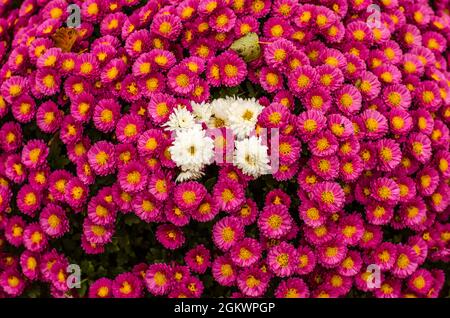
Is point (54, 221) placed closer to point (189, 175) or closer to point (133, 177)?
point (133, 177)

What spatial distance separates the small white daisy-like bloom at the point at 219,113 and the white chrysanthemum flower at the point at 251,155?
4.1 inches

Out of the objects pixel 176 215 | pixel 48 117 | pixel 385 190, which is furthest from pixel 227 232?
pixel 48 117

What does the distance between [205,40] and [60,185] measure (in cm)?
80

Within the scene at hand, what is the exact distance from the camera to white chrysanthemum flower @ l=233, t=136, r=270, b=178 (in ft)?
6.55

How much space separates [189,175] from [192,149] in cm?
10

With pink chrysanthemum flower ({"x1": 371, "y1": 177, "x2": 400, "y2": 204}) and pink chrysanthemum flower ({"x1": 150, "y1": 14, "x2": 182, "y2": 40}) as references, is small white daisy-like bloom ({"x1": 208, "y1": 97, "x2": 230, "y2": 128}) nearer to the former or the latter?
pink chrysanthemum flower ({"x1": 150, "y1": 14, "x2": 182, "y2": 40})

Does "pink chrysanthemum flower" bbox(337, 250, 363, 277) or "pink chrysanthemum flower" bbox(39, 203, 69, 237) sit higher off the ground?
"pink chrysanthemum flower" bbox(39, 203, 69, 237)

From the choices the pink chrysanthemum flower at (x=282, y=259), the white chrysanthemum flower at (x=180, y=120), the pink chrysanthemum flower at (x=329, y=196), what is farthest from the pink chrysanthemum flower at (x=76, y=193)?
the pink chrysanthemum flower at (x=329, y=196)

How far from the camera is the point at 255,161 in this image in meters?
2.01

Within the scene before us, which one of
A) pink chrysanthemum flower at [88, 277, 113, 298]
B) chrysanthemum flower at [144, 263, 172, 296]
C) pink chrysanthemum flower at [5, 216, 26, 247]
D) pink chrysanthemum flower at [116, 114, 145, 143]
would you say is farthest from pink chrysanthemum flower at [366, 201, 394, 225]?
pink chrysanthemum flower at [5, 216, 26, 247]

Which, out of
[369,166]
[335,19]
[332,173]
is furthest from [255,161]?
[335,19]

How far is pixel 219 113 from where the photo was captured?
208cm

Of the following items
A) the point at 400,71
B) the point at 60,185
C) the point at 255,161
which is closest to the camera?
the point at 255,161
